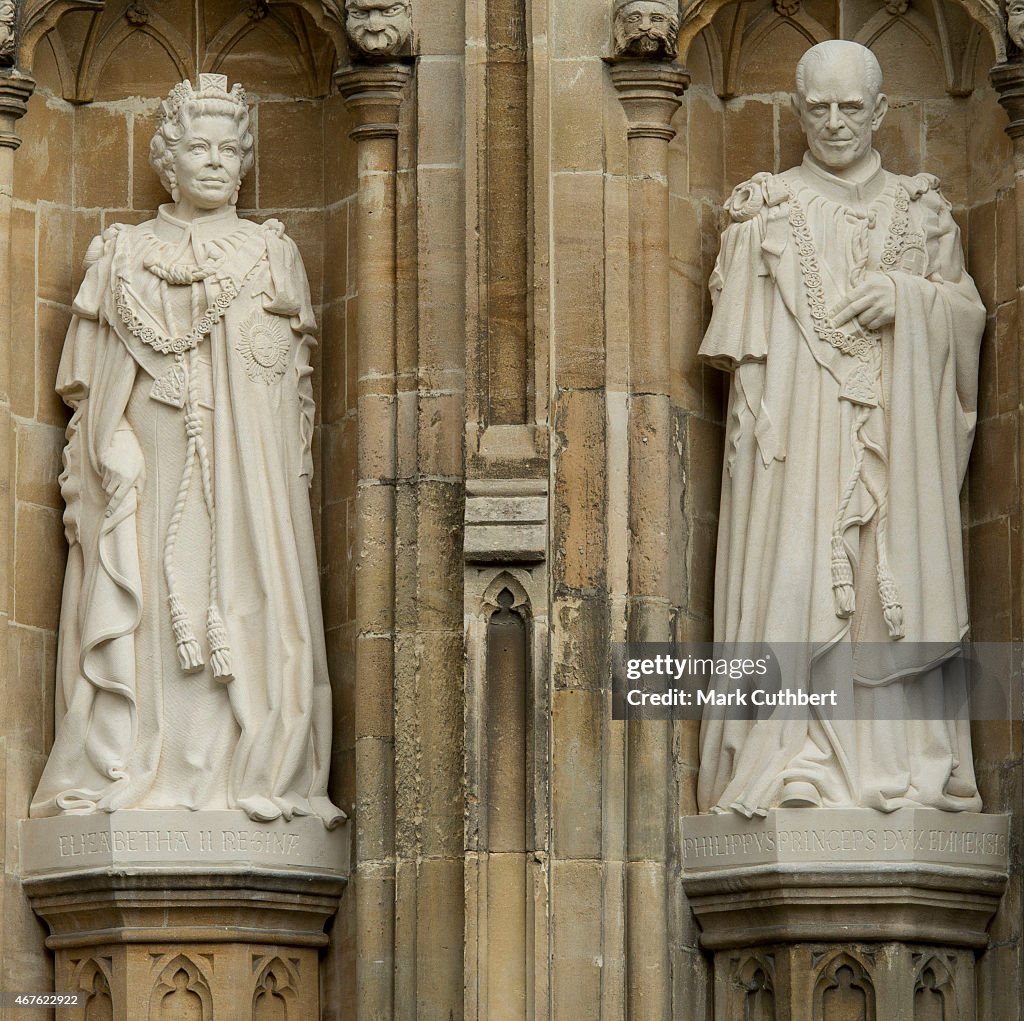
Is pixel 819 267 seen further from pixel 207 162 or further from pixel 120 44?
pixel 120 44

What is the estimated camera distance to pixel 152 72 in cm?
1636

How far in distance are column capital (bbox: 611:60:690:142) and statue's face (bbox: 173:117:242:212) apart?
1778 mm

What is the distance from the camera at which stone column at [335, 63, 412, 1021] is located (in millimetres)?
15023

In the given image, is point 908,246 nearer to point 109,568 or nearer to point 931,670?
point 931,670

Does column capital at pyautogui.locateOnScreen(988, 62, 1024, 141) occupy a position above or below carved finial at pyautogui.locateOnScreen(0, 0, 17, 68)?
below

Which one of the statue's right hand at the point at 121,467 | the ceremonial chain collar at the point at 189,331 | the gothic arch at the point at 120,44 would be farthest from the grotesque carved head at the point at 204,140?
the statue's right hand at the point at 121,467

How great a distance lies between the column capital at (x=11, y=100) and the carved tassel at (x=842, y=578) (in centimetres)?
419

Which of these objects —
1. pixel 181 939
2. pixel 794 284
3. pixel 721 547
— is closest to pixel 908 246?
pixel 794 284

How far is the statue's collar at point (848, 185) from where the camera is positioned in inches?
608

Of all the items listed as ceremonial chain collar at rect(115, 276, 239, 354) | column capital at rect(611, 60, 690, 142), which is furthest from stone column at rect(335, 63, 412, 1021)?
column capital at rect(611, 60, 690, 142)

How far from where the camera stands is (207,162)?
616 inches

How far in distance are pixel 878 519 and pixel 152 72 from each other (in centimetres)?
411

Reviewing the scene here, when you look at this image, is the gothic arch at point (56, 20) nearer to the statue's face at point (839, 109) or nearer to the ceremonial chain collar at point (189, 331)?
the ceremonial chain collar at point (189, 331)

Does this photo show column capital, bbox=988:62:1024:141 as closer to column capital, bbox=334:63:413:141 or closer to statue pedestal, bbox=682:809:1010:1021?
column capital, bbox=334:63:413:141
